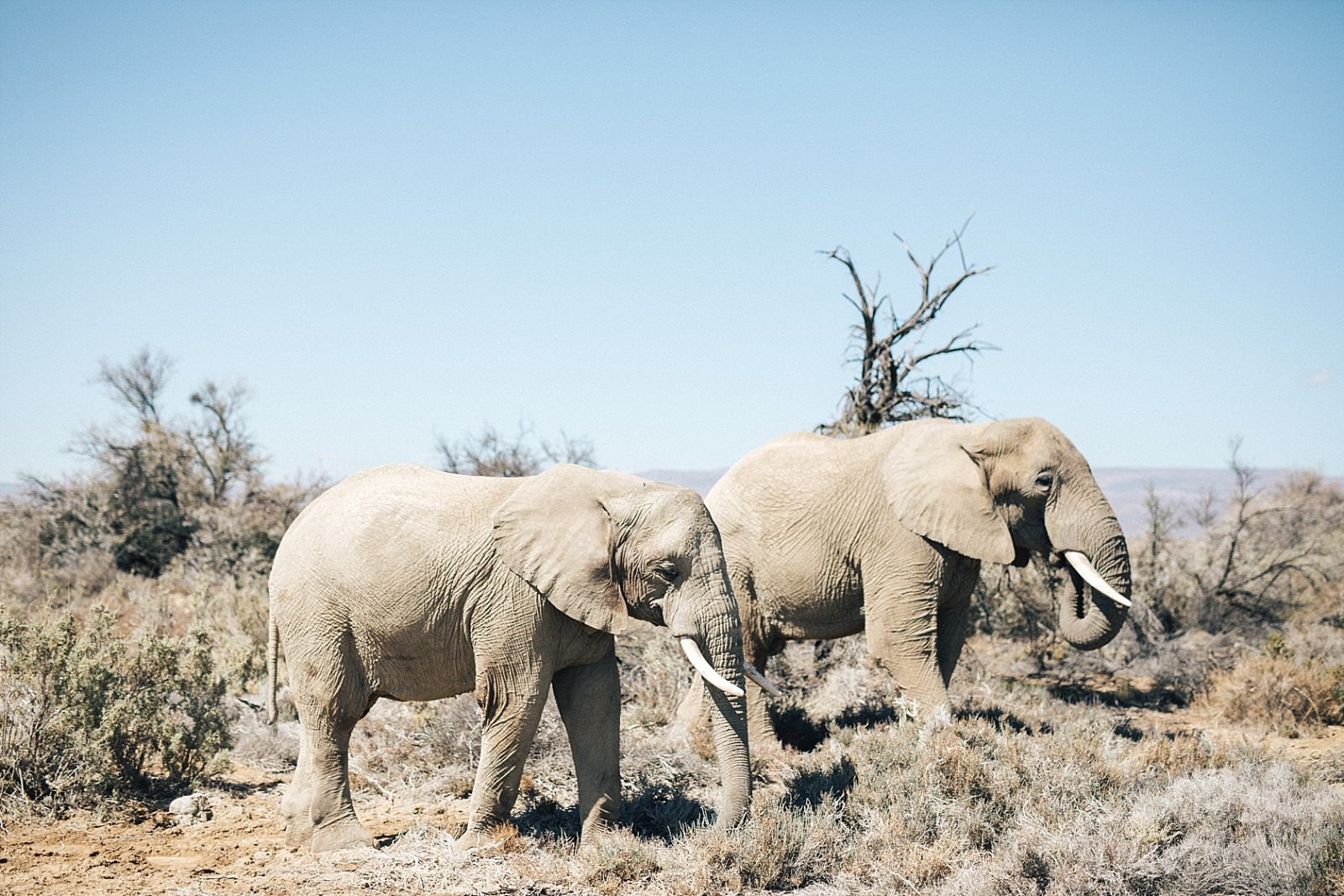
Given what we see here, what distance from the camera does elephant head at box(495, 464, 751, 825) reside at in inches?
240

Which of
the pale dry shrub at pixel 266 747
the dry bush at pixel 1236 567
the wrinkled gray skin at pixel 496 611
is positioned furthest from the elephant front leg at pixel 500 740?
the dry bush at pixel 1236 567

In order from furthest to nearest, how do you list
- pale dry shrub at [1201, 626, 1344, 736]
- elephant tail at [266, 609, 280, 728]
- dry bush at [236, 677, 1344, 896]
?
pale dry shrub at [1201, 626, 1344, 736], elephant tail at [266, 609, 280, 728], dry bush at [236, 677, 1344, 896]

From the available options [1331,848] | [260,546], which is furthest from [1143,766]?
[260,546]

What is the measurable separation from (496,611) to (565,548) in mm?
580

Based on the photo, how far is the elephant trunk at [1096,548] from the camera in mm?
8070

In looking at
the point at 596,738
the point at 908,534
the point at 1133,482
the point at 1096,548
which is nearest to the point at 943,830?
the point at 596,738

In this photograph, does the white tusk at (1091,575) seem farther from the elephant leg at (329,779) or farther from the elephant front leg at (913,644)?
the elephant leg at (329,779)

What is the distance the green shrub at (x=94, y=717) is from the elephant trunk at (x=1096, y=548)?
674 cm

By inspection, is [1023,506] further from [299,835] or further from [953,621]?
[299,835]

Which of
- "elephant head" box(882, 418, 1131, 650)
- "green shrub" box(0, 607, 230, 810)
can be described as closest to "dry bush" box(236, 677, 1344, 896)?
"elephant head" box(882, 418, 1131, 650)

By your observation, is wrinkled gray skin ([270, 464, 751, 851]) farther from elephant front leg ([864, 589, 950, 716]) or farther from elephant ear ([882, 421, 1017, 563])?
elephant ear ([882, 421, 1017, 563])

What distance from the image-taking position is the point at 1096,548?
8.07m

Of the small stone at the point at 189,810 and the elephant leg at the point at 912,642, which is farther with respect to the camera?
the elephant leg at the point at 912,642

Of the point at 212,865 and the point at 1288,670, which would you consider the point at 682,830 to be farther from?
the point at 1288,670
